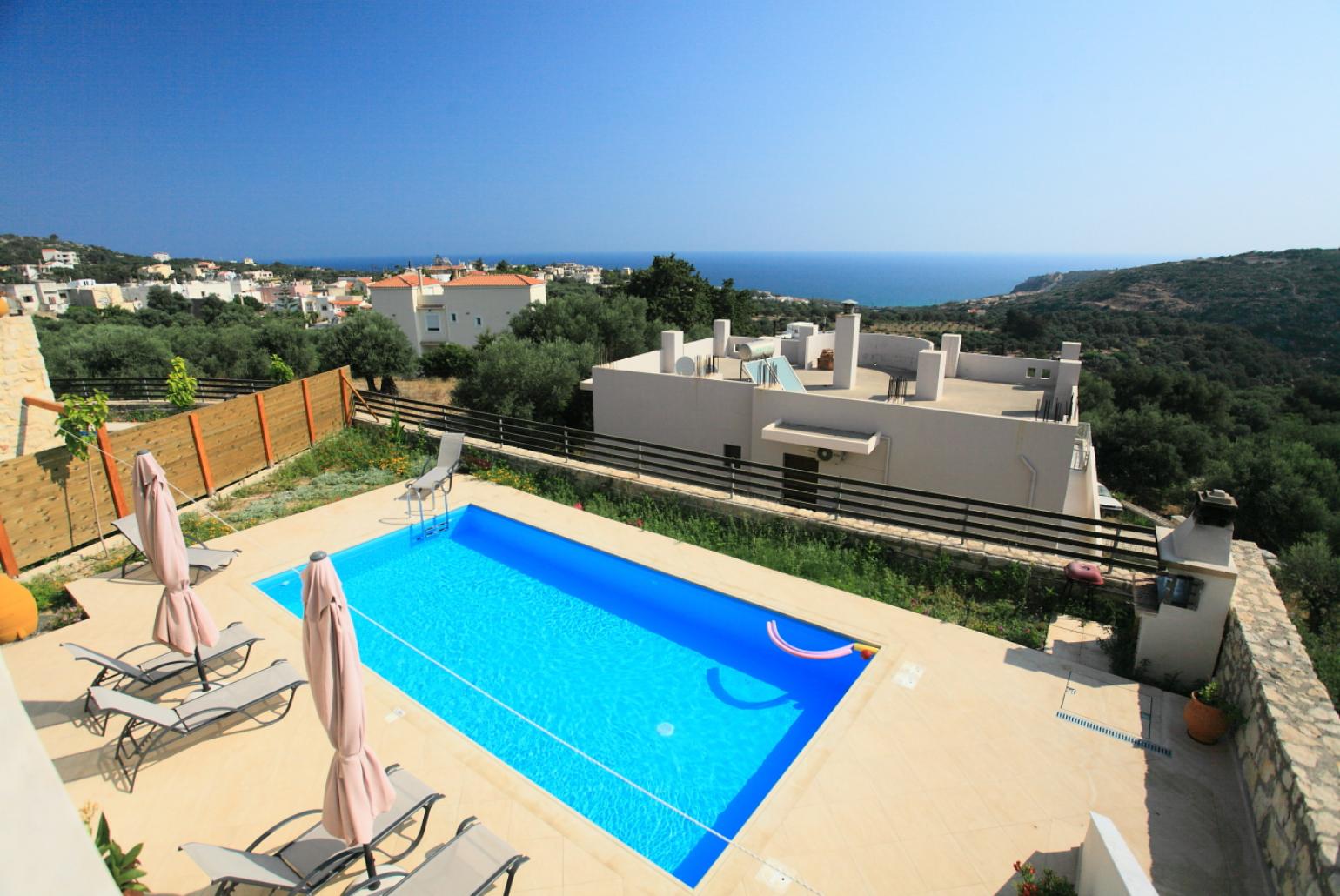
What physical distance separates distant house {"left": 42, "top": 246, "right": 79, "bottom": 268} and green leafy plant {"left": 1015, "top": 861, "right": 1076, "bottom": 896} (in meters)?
125

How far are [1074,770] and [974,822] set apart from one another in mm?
1180

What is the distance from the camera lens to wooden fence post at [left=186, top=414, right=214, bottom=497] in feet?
36.8

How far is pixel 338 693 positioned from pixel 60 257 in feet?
424

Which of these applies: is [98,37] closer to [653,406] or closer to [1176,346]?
[653,406]

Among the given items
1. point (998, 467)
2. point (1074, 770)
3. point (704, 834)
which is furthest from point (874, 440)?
point (704, 834)

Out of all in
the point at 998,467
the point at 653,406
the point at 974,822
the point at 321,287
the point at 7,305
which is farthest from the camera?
the point at 321,287

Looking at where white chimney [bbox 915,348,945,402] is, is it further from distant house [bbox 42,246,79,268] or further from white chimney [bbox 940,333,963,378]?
distant house [bbox 42,246,79,268]

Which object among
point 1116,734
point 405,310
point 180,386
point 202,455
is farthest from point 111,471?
point 405,310

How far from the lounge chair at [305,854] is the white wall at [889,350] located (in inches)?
704

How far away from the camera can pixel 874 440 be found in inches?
514

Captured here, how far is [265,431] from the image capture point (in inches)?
504

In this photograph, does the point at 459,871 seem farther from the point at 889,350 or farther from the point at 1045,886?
the point at 889,350

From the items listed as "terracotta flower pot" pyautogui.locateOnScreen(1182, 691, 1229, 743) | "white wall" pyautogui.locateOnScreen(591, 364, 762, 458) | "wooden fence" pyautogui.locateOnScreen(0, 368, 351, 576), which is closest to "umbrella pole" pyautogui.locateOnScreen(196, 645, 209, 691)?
"wooden fence" pyautogui.locateOnScreen(0, 368, 351, 576)

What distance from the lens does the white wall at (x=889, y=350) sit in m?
19.4
